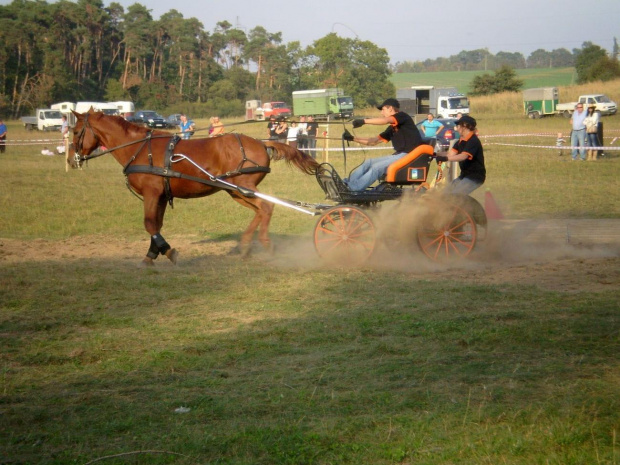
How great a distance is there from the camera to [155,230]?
1038cm

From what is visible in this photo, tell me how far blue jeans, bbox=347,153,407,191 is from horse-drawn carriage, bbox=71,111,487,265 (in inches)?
4.7

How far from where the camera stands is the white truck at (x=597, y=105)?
49188 millimetres

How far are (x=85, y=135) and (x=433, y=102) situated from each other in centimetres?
4610

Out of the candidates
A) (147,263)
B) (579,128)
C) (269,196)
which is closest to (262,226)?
(269,196)

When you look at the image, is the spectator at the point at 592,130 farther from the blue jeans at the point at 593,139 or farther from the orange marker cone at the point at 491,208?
the orange marker cone at the point at 491,208

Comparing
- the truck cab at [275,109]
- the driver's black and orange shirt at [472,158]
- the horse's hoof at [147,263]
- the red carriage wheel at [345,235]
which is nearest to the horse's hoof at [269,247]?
the red carriage wheel at [345,235]

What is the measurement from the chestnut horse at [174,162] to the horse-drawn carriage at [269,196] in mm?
14

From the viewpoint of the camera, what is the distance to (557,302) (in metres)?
7.50

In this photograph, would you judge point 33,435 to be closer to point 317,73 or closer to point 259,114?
point 317,73

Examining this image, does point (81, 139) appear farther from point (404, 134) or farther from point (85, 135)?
point (404, 134)

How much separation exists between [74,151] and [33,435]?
706 centimetres

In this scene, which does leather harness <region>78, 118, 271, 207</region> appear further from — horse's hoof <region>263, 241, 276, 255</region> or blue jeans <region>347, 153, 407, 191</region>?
blue jeans <region>347, 153, 407, 191</region>

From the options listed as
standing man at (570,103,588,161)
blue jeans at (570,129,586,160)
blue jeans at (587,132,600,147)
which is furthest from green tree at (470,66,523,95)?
standing man at (570,103,588,161)

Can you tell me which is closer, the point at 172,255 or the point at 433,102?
the point at 172,255
